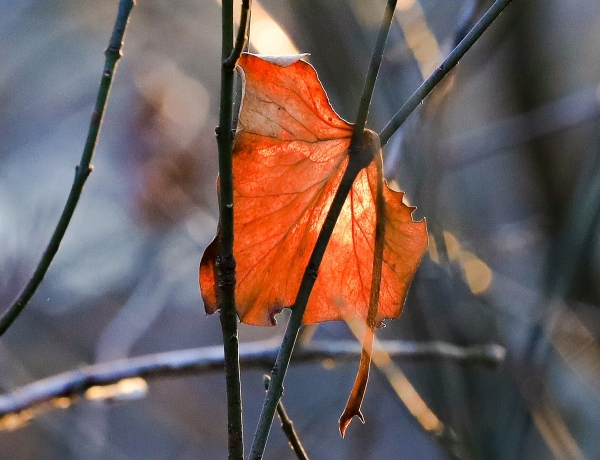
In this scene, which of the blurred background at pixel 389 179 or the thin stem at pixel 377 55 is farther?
the blurred background at pixel 389 179

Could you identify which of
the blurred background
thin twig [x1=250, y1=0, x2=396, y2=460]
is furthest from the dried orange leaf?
the blurred background

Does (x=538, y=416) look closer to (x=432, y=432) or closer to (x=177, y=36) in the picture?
(x=432, y=432)

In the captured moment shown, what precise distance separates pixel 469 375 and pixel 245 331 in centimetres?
186

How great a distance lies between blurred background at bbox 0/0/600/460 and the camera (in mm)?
962

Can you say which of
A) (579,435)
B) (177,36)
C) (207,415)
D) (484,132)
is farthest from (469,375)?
(207,415)

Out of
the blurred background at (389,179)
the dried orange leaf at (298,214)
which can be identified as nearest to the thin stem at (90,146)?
the dried orange leaf at (298,214)

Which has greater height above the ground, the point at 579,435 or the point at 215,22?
the point at 215,22

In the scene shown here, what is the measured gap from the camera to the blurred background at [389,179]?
962 mm

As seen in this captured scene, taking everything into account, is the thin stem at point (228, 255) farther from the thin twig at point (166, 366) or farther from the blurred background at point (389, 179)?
the thin twig at point (166, 366)

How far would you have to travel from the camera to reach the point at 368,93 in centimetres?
34

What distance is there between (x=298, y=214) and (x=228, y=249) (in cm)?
9

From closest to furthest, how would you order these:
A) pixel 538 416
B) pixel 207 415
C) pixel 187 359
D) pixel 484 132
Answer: pixel 538 416
pixel 187 359
pixel 484 132
pixel 207 415

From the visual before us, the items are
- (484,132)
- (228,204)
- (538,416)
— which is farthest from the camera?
(484,132)

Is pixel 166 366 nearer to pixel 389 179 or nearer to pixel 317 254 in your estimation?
pixel 389 179
